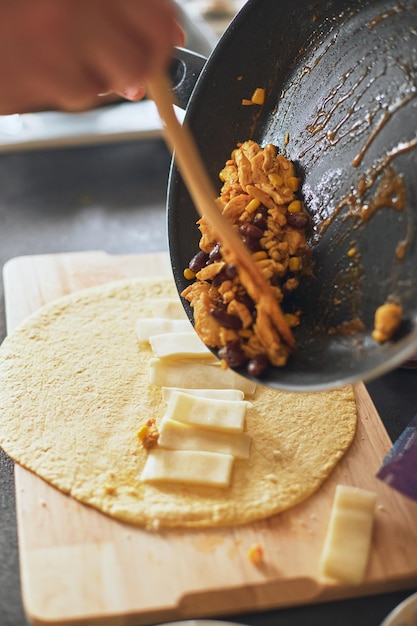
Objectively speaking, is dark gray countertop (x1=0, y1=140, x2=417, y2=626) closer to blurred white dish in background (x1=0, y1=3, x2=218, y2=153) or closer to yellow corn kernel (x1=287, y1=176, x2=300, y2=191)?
blurred white dish in background (x1=0, y1=3, x2=218, y2=153)

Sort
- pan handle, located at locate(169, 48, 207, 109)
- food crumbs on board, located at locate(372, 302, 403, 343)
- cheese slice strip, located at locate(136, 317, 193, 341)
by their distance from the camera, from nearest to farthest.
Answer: food crumbs on board, located at locate(372, 302, 403, 343) < pan handle, located at locate(169, 48, 207, 109) < cheese slice strip, located at locate(136, 317, 193, 341)

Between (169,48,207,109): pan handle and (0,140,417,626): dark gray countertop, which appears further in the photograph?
(0,140,417,626): dark gray countertop

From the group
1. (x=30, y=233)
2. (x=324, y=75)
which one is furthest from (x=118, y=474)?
(x=30, y=233)

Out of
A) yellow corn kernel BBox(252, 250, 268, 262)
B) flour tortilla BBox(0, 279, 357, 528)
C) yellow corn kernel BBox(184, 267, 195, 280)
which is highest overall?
yellow corn kernel BBox(252, 250, 268, 262)

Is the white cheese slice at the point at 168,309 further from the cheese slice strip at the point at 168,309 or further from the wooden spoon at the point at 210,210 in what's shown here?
the wooden spoon at the point at 210,210

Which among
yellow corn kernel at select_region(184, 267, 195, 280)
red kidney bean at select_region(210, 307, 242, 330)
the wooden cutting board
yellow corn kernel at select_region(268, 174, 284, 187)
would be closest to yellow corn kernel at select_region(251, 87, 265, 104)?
yellow corn kernel at select_region(268, 174, 284, 187)

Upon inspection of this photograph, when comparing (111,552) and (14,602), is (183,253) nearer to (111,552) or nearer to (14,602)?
(111,552)
